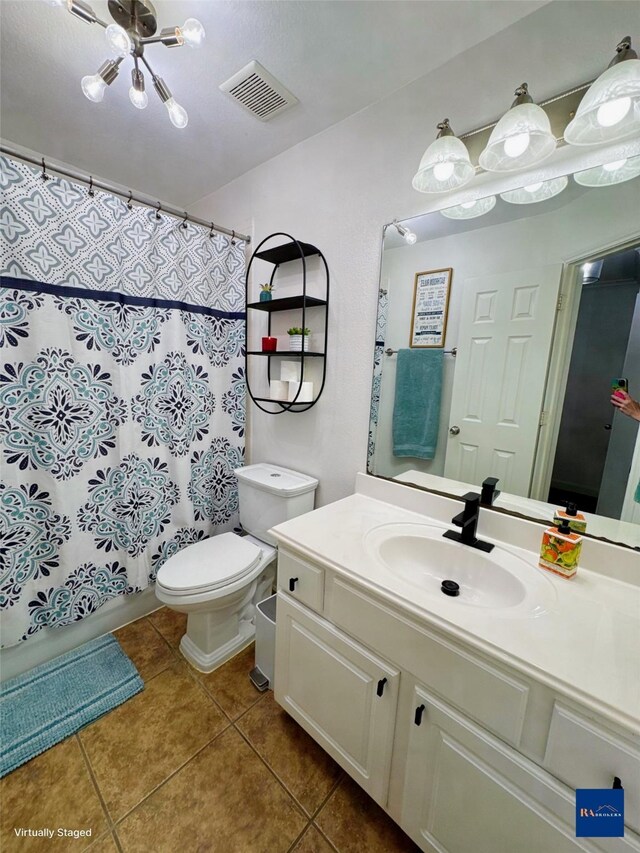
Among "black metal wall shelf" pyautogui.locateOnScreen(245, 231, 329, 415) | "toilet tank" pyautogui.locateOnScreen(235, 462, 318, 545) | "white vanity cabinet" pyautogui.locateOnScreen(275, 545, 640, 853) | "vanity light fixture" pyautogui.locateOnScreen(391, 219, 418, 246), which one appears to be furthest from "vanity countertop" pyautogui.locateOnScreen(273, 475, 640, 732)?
"vanity light fixture" pyautogui.locateOnScreen(391, 219, 418, 246)

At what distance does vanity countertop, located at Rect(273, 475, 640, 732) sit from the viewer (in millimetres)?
588

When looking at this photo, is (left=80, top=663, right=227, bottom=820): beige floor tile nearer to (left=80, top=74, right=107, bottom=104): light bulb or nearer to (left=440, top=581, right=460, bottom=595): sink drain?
(left=440, top=581, right=460, bottom=595): sink drain

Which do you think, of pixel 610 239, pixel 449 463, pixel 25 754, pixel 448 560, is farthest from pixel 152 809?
pixel 610 239

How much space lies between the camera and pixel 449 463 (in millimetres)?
1239

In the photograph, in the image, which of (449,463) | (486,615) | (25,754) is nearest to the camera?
(486,615)

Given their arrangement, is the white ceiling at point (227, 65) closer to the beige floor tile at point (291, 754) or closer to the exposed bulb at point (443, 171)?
the exposed bulb at point (443, 171)

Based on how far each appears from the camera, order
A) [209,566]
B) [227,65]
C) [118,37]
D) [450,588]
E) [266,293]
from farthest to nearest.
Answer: [266,293] < [209,566] < [227,65] < [450,588] < [118,37]

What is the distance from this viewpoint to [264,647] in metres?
1.36

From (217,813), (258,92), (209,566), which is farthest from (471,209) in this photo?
(217,813)

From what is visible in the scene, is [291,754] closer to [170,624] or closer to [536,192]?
[170,624]

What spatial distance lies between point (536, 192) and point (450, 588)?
3.96ft

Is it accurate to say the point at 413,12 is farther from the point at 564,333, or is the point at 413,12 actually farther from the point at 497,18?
the point at 564,333

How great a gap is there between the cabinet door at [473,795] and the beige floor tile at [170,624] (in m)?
1.20

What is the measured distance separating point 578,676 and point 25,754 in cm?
168
